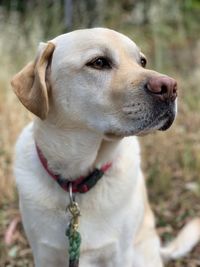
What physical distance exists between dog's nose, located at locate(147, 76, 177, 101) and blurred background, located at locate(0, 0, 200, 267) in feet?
4.69

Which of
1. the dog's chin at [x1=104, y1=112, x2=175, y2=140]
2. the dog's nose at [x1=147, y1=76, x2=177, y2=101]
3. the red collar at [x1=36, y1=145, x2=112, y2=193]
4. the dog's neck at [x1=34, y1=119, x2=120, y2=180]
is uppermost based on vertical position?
the dog's nose at [x1=147, y1=76, x2=177, y2=101]

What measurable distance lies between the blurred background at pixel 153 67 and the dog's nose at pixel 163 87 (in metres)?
1.43

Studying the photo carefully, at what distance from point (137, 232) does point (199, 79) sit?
288 centimetres

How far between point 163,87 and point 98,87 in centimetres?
29

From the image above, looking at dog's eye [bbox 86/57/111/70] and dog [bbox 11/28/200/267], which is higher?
dog's eye [bbox 86/57/111/70]

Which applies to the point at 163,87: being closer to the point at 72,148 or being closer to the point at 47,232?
the point at 72,148

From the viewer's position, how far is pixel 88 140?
2.60 metres

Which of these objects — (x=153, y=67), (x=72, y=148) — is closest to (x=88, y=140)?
(x=72, y=148)

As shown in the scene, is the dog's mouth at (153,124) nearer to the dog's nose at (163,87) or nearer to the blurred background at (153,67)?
the dog's nose at (163,87)

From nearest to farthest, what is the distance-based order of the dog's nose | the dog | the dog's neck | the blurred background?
the dog's nose, the dog, the dog's neck, the blurred background

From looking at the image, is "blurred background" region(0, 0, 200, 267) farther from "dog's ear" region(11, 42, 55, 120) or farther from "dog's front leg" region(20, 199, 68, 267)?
"dog's ear" region(11, 42, 55, 120)

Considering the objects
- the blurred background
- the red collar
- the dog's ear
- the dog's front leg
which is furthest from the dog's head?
the blurred background

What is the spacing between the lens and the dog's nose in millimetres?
2252

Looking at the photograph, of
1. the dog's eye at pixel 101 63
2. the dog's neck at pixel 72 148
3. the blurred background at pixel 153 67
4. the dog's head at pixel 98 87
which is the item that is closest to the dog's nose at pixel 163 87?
the dog's head at pixel 98 87
